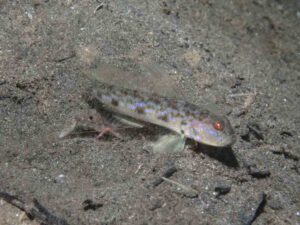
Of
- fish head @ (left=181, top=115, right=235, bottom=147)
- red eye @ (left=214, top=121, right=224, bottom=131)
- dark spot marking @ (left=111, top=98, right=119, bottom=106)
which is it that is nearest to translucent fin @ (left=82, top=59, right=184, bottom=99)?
dark spot marking @ (left=111, top=98, right=119, bottom=106)

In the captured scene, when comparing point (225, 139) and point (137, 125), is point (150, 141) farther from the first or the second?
point (225, 139)

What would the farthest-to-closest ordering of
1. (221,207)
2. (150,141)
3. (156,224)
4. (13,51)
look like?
(13,51), (150,141), (221,207), (156,224)

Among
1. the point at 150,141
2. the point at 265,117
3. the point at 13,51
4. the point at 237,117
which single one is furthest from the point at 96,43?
the point at 265,117

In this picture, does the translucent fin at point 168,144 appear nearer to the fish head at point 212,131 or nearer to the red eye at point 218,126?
the fish head at point 212,131

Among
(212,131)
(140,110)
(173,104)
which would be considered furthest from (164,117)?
(212,131)

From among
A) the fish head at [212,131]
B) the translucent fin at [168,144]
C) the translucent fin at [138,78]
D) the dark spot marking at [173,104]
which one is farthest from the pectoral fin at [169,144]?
the translucent fin at [138,78]

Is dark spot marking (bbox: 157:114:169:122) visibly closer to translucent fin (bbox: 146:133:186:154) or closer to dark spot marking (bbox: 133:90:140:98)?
translucent fin (bbox: 146:133:186:154)
